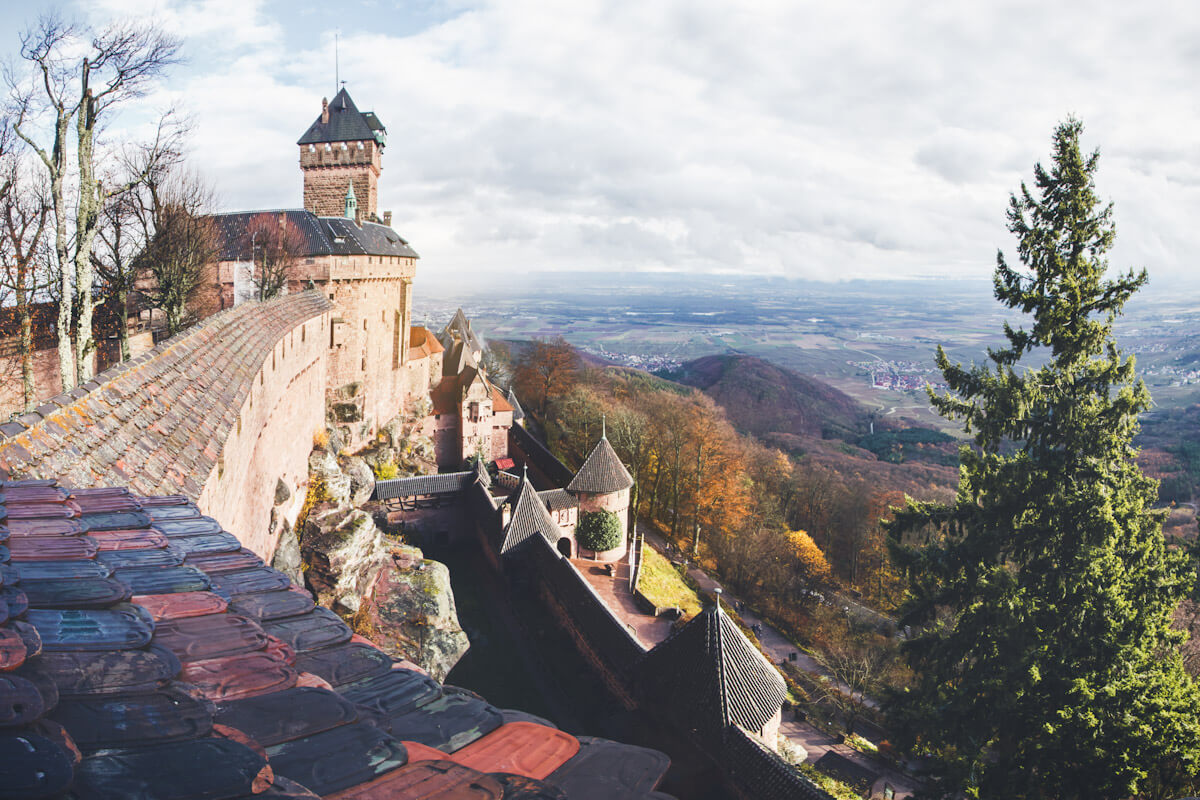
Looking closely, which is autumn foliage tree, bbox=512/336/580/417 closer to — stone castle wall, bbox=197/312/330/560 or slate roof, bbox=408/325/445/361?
slate roof, bbox=408/325/445/361

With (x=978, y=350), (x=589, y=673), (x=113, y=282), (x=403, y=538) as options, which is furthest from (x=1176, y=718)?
(x=978, y=350)

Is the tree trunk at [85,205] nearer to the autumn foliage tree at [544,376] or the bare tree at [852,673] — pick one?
the bare tree at [852,673]

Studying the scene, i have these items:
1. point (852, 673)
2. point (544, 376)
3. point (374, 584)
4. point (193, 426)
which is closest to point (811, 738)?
point (852, 673)

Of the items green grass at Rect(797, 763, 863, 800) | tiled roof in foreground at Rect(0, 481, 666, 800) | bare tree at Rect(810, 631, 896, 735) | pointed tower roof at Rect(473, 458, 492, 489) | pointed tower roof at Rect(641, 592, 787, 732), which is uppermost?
tiled roof in foreground at Rect(0, 481, 666, 800)

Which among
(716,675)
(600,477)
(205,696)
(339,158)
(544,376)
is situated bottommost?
(716,675)

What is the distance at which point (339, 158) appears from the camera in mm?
27969

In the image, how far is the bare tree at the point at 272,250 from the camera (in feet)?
69.8

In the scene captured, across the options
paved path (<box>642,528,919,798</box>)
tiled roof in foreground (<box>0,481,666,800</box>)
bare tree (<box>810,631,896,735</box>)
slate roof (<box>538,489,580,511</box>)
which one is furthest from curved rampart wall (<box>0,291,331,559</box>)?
bare tree (<box>810,631,896,735</box>)

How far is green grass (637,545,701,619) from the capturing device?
25.9 meters

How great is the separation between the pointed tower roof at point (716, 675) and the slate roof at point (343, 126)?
82.3 ft

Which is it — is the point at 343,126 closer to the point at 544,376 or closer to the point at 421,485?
the point at 421,485

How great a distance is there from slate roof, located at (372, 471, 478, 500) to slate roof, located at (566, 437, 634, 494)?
15.1 ft

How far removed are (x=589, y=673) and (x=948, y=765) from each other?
7.86 metres

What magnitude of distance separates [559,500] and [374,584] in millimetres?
9116
